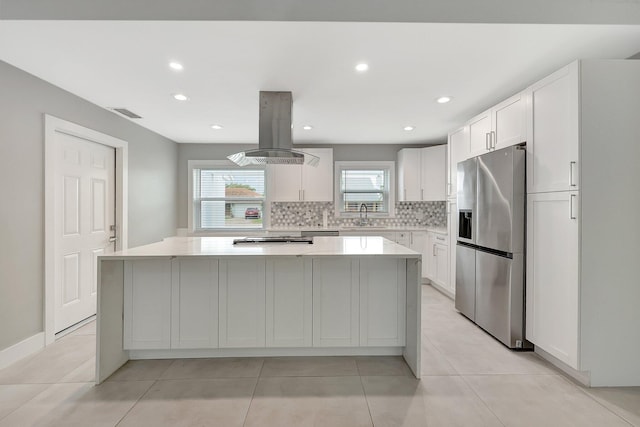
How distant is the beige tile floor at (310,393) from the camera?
1.81 m

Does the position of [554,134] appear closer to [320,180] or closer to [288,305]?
[288,305]

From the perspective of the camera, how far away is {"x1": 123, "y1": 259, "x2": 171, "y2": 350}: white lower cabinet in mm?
2445

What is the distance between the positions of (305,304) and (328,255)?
22.7 inches

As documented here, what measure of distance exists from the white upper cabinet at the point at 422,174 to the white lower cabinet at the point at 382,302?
9.18 ft

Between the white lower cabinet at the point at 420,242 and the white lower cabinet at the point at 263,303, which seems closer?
the white lower cabinet at the point at 263,303

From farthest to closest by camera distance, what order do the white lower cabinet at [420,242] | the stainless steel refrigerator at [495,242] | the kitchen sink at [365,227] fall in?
the kitchen sink at [365,227]
the white lower cabinet at [420,242]
the stainless steel refrigerator at [495,242]

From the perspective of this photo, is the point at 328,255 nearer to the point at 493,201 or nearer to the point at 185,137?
the point at 493,201

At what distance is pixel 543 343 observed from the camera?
8.02 ft

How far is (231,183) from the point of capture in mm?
5520

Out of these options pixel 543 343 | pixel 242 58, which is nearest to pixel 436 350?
pixel 543 343

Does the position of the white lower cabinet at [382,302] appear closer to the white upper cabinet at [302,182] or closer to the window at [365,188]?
the white upper cabinet at [302,182]

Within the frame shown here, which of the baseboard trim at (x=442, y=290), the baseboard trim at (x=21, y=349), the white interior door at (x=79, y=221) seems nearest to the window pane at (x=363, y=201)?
the baseboard trim at (x=442, y=290)

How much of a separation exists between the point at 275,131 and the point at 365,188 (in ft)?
9.16

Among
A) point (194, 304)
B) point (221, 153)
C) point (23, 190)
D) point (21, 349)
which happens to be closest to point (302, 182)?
point (221, 153)
